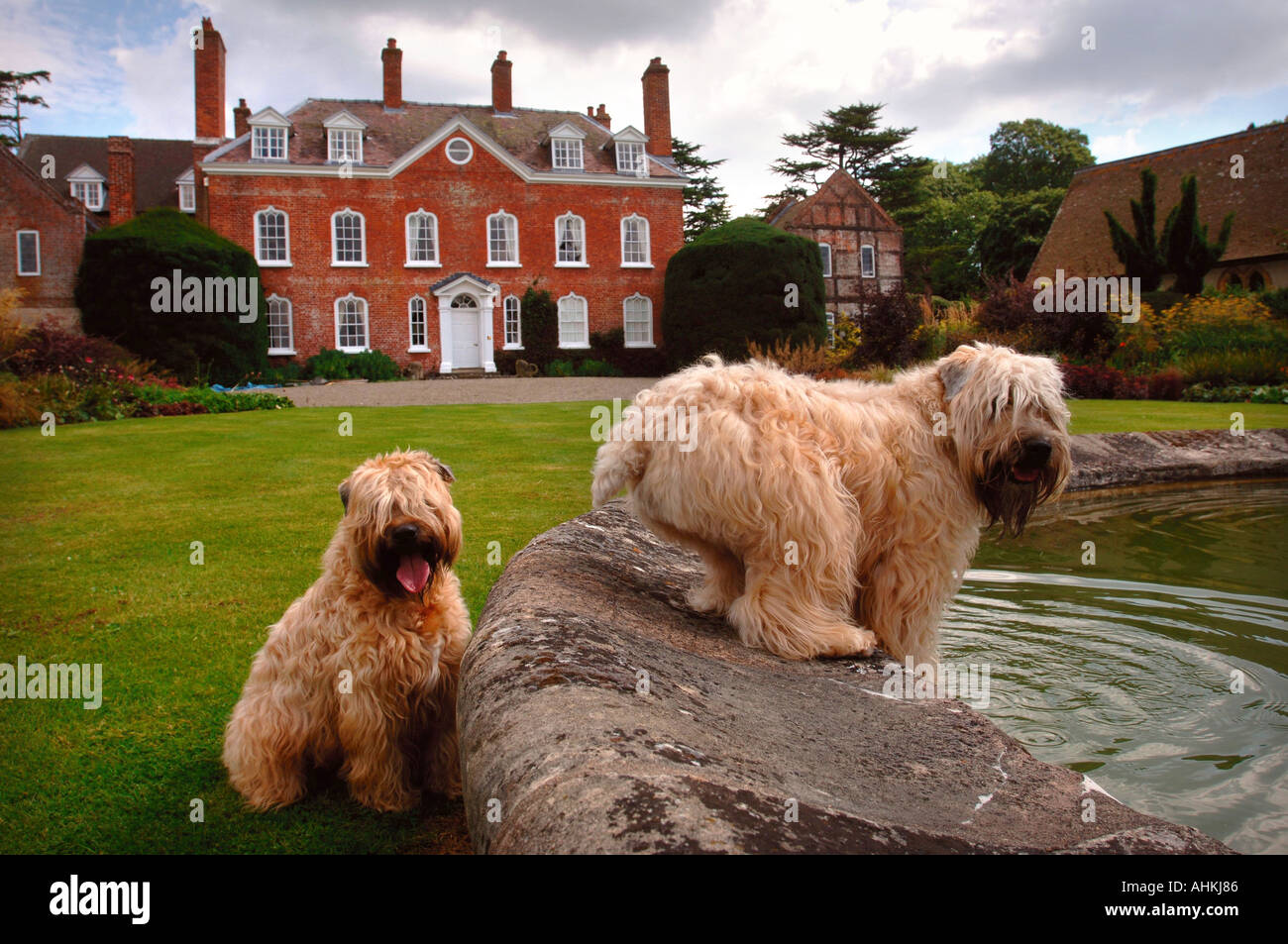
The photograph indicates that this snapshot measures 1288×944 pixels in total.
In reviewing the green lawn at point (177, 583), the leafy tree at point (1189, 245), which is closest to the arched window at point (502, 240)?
the green lawn at point (177, 583)

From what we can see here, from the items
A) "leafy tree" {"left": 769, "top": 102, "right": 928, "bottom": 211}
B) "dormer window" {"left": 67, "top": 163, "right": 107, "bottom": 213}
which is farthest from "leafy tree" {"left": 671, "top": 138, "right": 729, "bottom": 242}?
"dormer window" {"left": 67, "top": 163, "right": 107, "bottom": 213}

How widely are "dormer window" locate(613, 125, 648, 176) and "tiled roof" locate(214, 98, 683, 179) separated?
355 mm

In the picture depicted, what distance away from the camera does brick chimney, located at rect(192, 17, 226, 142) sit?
1310 inches

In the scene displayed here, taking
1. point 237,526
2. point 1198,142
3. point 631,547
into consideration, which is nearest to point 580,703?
point 631,547

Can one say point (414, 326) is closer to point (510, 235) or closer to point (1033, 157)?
point (510, 235)

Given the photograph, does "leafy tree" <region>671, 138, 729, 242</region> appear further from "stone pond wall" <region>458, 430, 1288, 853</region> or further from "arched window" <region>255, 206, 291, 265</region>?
"stone pond wall" <region>458, 430, 1288, 853</region>

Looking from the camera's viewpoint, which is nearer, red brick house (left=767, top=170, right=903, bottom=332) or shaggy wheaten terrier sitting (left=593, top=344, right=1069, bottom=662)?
shaggy wheaten terrier sitting (left=593, top=344, right=1069, bottom=662)

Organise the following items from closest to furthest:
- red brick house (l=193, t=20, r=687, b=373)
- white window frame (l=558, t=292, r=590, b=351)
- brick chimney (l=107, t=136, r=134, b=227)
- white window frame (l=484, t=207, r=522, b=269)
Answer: red brick house (l=193, t=20, r=687, b=373) < white window frame (l=484, t=207, r=522, b=269) < brick chimney (l=107, t=136, r=134, b=227) < white window frame (l=558, t=292, r=590, b=351)

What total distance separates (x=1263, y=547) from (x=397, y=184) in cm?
3166

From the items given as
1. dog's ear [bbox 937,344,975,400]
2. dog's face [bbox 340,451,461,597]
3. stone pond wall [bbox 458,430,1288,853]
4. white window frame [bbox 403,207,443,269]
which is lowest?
stone pond wall [bbox 458,430,1288,853]

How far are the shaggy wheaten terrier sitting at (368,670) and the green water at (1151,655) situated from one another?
280cm

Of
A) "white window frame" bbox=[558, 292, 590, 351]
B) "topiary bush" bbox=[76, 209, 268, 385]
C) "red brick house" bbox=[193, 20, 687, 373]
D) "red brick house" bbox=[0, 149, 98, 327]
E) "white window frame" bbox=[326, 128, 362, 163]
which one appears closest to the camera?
"topiary bush" bbox=[76, 209, 268, 385]

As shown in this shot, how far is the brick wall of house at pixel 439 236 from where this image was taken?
32.0m
